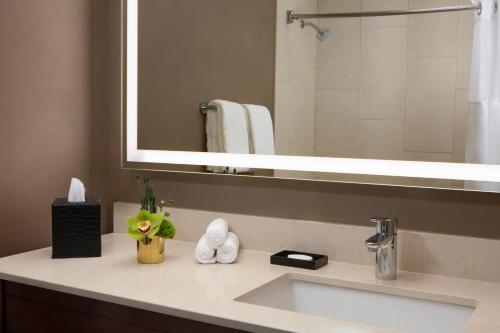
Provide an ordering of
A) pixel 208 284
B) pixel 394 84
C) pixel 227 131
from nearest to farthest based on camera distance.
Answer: pixel 208 284, pixel 394 84, pixel 227 131

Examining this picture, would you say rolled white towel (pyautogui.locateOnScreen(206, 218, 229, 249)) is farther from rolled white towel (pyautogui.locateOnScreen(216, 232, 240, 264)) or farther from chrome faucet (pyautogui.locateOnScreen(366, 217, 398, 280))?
chrome faucet (pyautogui.locateOnScreen(366, 217, 398, 280))

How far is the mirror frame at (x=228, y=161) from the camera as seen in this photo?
1.36m

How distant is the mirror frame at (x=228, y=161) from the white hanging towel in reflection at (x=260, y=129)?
23mm

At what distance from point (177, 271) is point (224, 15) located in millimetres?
747

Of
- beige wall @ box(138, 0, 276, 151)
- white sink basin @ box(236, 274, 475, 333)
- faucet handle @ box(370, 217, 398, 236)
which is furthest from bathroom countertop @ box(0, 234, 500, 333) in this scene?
beige wall @ box(138, 0, 276, 151)

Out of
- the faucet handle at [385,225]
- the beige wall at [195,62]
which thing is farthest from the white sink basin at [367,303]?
the beige wall at [195,62]

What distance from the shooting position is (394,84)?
55.8 inches

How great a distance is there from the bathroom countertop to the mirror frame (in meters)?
0.25

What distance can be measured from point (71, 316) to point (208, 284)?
1.10 feet

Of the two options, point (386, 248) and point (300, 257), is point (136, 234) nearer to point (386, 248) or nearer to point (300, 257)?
point (300, 257)

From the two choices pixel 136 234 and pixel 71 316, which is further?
pixel 136 234

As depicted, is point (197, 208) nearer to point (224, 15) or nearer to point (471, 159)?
point (224, 15)

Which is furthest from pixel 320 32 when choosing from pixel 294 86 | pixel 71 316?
pixel 71 316

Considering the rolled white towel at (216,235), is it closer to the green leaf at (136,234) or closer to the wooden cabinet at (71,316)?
the green leaf at (136,234)
